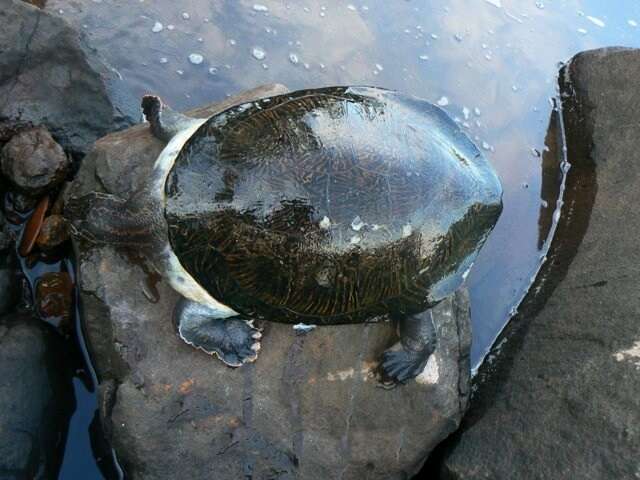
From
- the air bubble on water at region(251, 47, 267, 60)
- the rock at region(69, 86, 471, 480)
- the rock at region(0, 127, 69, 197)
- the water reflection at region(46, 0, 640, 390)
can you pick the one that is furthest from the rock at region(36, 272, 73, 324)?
the air bubble on water at region(251, 47, 267, 60)

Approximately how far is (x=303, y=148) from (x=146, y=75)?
7.35 ft

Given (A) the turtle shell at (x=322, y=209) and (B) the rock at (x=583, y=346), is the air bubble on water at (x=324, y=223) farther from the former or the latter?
(B) the rock at (x=583, y=346)

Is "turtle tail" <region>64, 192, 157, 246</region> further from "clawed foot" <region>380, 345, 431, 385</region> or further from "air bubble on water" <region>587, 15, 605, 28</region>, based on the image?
"air bubble on water" <region>587, 15, 605, 28</region>

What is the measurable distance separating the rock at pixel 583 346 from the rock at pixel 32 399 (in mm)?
1838

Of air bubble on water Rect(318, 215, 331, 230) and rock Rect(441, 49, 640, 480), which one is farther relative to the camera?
rock Rect(441, 49, 640, 480)

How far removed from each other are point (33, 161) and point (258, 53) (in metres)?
1.97

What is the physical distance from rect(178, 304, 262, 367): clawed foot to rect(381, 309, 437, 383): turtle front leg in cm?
64

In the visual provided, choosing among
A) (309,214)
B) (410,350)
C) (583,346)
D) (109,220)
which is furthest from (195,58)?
(583,346)

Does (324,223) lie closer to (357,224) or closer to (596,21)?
(357,224)

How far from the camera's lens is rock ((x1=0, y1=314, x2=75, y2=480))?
2.68 meters

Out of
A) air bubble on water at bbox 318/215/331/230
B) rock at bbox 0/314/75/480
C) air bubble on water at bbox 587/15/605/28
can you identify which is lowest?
rock at bbox 0/314/75/480

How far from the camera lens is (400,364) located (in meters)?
2.84

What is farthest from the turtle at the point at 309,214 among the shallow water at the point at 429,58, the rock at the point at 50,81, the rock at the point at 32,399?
the shallow water at the point at 429,58

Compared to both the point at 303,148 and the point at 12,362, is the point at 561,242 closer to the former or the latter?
the point at 303,148
